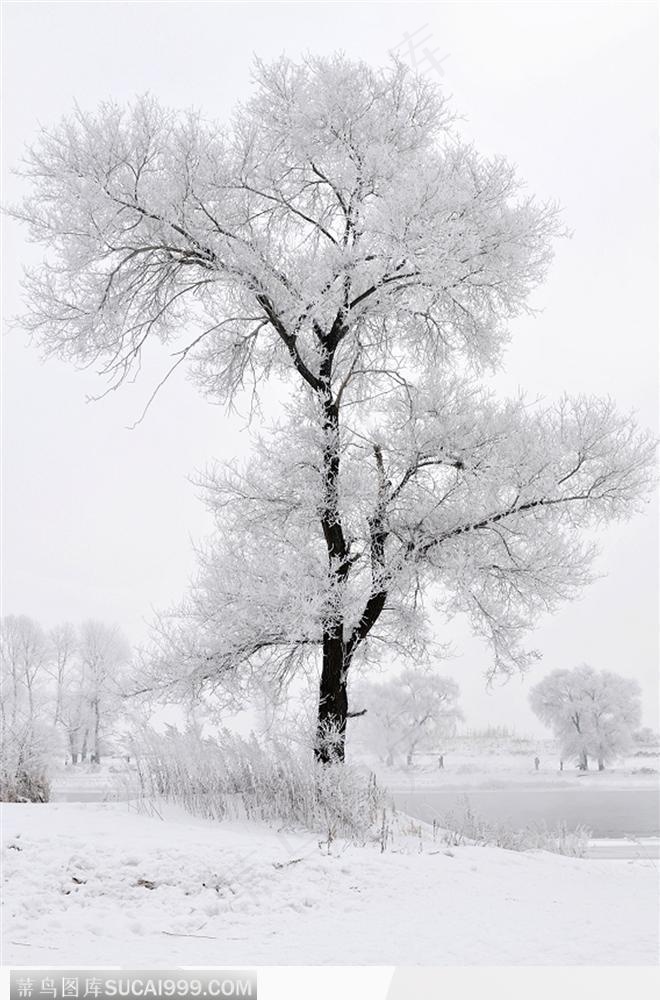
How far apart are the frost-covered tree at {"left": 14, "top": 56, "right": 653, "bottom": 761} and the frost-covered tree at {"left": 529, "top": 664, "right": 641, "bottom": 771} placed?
23.1m

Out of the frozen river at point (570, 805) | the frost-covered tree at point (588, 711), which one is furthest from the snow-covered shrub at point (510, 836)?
the frost-covered tree at point (588, 711)

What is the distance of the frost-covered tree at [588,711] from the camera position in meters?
32.4

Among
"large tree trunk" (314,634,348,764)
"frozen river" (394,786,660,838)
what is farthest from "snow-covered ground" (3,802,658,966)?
"frozen river" (394,786,660,838)

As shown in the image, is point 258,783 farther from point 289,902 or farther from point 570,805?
point 570,805

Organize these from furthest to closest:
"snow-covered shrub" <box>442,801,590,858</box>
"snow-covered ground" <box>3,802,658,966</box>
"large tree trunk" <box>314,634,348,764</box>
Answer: "large tree trunk" <box>314,634,348,764</box> < "snow-covered shrub" <box>442,801,590,858</box> < "snow-covered ground" <box>3,802,658,966</box>

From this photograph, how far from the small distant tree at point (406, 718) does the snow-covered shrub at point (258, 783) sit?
19511mm

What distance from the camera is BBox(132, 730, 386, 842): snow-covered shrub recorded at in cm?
786

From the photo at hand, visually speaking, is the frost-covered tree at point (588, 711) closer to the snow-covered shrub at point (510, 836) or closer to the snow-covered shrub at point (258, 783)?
the snow-covered shrub at point (510, 836)

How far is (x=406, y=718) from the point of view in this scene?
32156 millimetres

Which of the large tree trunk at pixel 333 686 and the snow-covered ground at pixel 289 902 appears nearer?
the snow-covered ground at pixel 289 902

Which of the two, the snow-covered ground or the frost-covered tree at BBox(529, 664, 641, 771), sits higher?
the snow-covered ground

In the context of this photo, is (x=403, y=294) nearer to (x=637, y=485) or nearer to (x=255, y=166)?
(x=255, y=166)

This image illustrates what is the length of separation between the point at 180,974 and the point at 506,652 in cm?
740

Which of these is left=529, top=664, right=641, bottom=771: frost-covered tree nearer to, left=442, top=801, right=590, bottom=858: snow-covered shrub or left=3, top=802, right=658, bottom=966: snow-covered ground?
left=442, top=801, right=590, bottom=858: snow-covered shrub
